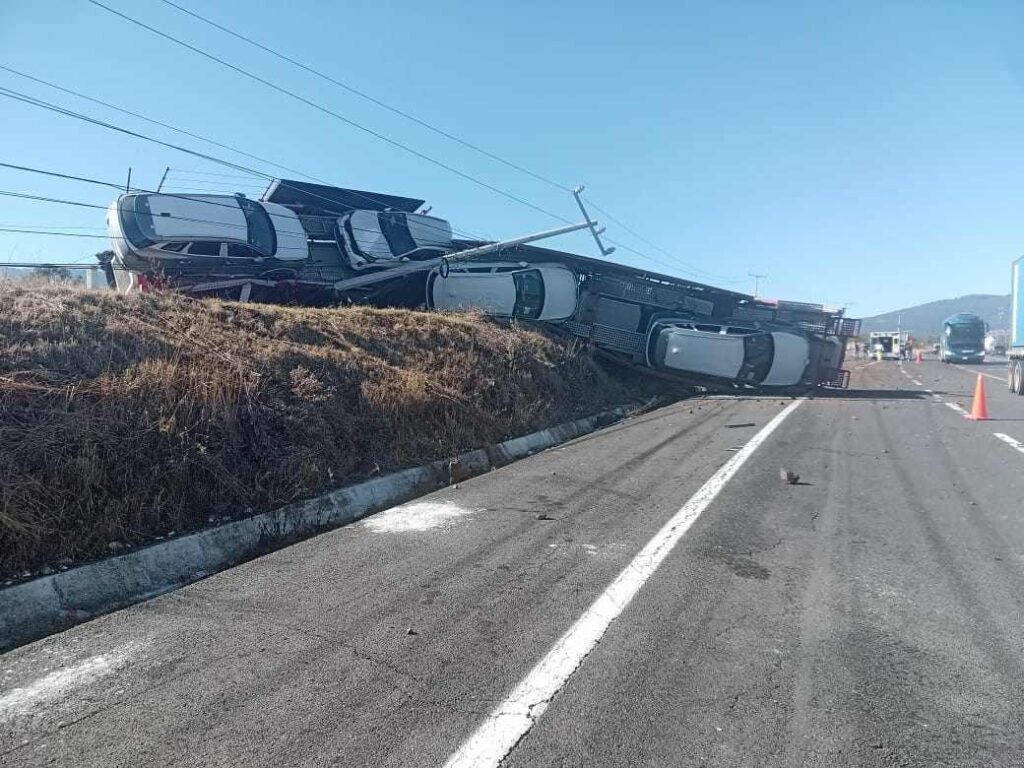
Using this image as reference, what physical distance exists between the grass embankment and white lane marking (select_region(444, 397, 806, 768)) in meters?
3.65

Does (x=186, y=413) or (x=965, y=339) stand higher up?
(x=965, y=339)

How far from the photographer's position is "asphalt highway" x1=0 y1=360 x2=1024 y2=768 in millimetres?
3270

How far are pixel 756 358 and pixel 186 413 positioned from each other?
19278mm

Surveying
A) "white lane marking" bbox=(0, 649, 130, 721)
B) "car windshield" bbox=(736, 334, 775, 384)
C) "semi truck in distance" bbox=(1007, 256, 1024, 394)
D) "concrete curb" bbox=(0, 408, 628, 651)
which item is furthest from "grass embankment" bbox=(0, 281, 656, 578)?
"semi truck in distance" bbox=(1007, 256, 1024, 394)

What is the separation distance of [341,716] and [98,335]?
6.00 m

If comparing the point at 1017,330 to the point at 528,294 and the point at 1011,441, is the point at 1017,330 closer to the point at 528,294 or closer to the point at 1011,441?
the point at 1011,441

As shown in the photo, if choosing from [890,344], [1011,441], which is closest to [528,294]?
[1011,441]

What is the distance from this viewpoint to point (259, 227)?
59.0ft

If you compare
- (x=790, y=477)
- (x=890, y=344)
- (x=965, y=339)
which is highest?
(x=965, y=339)

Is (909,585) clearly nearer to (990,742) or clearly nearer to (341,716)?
(990,742)

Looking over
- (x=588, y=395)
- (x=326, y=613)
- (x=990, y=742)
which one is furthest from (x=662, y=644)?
(x=588, y=395)

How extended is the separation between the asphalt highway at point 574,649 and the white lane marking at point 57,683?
2 centimetres

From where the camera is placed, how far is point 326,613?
4.74 meters

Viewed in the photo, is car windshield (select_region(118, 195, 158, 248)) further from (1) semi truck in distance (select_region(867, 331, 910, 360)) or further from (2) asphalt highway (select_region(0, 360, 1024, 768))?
(1) semi truck in distance (select_region(867, 331, 910, 360))
